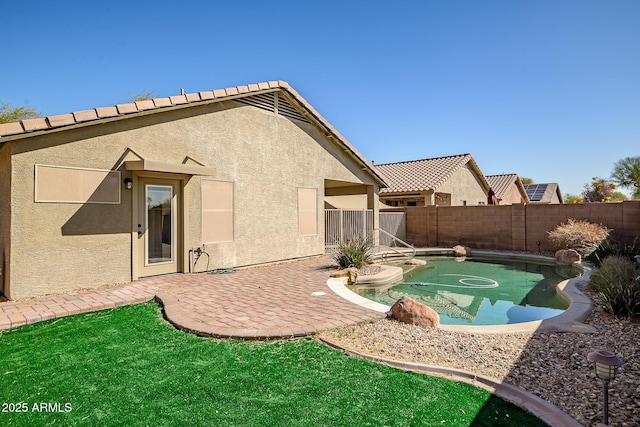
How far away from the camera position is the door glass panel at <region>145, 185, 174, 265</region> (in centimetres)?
1120

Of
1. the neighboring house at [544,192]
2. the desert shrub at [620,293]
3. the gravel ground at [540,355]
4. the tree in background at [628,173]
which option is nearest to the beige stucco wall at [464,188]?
the neighboring house at [544,192]

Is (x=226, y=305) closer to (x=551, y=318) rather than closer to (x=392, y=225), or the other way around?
(x=551, y=318)

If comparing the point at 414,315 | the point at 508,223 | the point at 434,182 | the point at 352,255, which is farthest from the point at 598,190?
the point at 414,315

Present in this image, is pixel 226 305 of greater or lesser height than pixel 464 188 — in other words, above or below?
below

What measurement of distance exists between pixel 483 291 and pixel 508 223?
10878 mm

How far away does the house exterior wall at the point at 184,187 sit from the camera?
8.81 metres

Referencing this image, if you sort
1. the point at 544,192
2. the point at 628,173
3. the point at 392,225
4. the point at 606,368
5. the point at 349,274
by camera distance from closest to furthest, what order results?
the point at 606,368
the point at 349,274
the point at 392,225
the point at 628,173
the point at 544,192

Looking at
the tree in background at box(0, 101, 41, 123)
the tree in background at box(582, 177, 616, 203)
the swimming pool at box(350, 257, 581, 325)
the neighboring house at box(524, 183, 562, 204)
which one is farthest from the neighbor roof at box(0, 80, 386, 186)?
the tree in background at box(582, 177, 616, 203)

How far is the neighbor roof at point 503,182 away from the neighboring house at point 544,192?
837 cm

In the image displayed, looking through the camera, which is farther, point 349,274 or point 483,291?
point 483,291

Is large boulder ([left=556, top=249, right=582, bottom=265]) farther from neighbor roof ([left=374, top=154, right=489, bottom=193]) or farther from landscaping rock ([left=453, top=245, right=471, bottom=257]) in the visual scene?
neighbor roof ([left=374, top=154, right=489, bottom=193])

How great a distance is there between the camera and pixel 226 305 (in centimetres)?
826

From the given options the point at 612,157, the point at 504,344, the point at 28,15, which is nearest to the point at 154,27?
the point at 28,15

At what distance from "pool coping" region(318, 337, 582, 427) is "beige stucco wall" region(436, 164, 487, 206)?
2416cm
